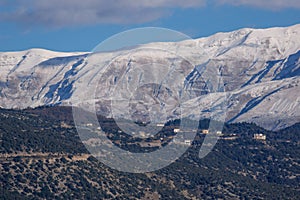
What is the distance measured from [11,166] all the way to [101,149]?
2220cm

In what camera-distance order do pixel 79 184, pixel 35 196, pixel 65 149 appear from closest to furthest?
1. pixel 35 196
2. pixel 79 184
3. pixel 65 149

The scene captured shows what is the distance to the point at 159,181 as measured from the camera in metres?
199

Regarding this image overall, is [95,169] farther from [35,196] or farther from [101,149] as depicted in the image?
[35,196]

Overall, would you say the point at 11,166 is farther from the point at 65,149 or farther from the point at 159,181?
the point at 159,181

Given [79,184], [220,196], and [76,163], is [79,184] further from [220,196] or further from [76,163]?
[220,196]

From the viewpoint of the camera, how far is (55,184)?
573 feet

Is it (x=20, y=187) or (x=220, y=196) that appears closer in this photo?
(x=20, y=187)

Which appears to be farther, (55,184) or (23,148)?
(23,148)

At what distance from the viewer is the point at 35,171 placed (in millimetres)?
177250

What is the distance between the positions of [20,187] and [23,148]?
19.6 metres

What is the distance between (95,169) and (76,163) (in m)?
3.31

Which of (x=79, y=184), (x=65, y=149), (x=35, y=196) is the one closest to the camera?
(x=35, y=196)

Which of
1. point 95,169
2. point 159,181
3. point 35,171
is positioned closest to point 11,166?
point 35,171

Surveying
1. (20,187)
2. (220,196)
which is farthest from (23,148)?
(220,196)
